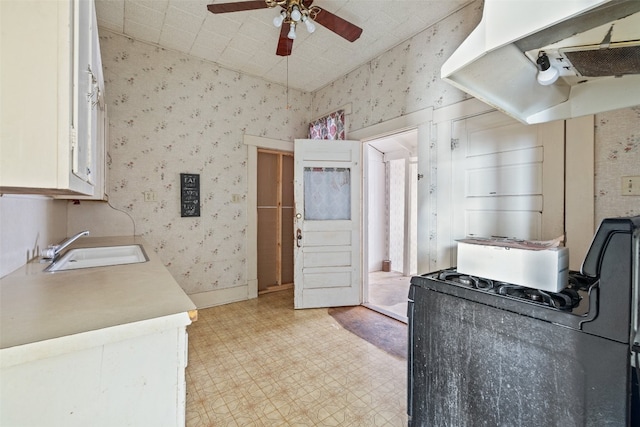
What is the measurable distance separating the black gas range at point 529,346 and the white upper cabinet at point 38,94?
136 cm

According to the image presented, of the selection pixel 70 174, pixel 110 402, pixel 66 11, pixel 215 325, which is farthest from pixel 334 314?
pixel 66 11

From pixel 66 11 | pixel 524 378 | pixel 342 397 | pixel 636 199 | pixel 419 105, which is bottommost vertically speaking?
pixel 342 397

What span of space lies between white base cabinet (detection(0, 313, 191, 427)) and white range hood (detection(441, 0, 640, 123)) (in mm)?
1218

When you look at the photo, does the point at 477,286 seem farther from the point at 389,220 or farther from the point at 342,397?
the point at 389,220

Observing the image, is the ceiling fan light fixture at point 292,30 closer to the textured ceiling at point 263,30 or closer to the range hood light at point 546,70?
the textured ceiling at point 263,30

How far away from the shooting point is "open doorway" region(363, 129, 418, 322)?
4969mm

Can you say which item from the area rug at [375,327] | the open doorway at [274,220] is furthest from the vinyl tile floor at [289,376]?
the open doorway at [274,220]

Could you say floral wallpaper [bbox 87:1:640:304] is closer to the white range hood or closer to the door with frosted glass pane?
the door with frosted glass pane

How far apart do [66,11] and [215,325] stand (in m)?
2.71

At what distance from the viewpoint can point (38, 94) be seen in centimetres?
72

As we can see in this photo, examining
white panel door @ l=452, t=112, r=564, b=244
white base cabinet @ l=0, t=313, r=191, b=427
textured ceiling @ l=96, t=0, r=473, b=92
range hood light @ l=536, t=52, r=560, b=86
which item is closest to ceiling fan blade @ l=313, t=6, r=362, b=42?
textured ceiling @ l=96, t=0, r=473, b=92

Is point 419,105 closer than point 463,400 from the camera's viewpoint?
No

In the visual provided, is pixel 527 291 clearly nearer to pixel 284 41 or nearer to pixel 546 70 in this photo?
pixel 546 70

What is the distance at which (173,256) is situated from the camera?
310 centimetres
